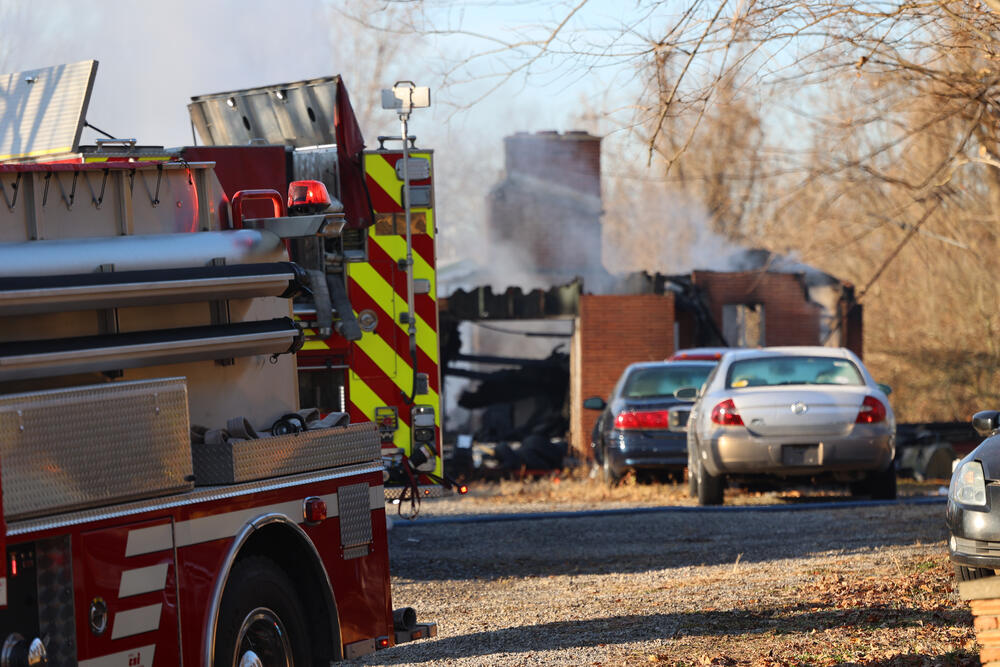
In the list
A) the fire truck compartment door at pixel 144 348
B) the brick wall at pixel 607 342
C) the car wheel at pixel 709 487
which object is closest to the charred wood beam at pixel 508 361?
the brick wall at pixel 607 342

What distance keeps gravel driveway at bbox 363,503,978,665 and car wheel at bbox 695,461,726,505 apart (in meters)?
0.71

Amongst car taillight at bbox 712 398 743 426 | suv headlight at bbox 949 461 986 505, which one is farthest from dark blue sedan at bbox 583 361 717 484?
suv headlight at bbox 949 461 986 505

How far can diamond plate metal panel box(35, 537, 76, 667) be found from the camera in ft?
13.8

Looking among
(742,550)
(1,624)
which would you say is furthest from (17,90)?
(742,550)

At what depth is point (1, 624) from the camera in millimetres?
4090

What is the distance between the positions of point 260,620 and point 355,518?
70 cm

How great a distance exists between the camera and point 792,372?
13945 mm

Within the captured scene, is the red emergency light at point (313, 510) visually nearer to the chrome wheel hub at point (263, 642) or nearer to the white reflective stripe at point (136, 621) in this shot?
the chrome wheel hub at point (263, 642)

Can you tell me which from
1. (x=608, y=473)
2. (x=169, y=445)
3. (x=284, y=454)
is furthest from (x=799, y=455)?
(x=169, y=445)

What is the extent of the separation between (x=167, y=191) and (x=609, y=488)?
40.1ft

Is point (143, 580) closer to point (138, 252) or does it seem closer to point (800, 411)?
point (138, 252)

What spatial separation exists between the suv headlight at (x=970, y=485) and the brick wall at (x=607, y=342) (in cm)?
1947

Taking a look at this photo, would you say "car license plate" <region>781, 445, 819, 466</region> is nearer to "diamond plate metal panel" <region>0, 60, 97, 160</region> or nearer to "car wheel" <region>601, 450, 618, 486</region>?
"car wheel" <region>601, 450, 618, 486</region>

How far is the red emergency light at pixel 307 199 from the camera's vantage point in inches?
237
